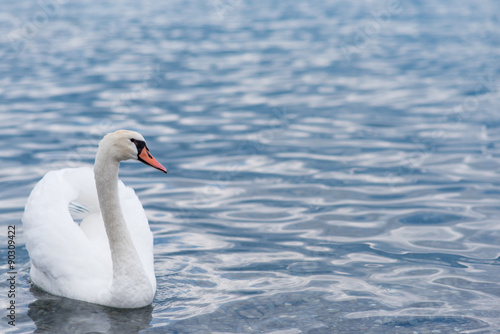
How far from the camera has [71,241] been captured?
23.0 ft

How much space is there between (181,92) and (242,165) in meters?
7.06

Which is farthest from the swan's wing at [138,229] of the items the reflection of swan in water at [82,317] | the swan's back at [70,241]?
the reflection of swan in water at [82,317]

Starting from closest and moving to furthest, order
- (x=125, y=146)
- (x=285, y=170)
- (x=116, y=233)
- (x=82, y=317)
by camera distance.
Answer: (x=125, y=146) → (x=82, y=317) → (x=116, y=233) → (x=285, y=170)

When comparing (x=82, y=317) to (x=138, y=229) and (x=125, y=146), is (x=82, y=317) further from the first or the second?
(x=125, y=146)

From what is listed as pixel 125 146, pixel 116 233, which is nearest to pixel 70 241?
pixel 116 233

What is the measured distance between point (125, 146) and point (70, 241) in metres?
1.17

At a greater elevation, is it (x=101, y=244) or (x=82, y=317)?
(x=101, y=244)

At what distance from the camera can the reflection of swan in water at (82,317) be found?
658 centimetres

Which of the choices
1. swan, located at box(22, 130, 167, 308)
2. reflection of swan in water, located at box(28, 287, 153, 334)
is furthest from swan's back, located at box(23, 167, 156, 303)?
reflection of swan in water, located at box(28, 287, 153, 334)

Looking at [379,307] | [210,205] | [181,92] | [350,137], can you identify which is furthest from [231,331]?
[181,92]

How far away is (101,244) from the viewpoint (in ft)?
24.7

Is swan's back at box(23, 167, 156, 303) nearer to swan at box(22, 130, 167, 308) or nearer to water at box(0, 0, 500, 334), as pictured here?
swan at box(22, 130, 167, 308)

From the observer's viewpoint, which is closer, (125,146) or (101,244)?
(125,146)

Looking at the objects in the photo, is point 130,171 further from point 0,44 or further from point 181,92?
Result: point 0,44
